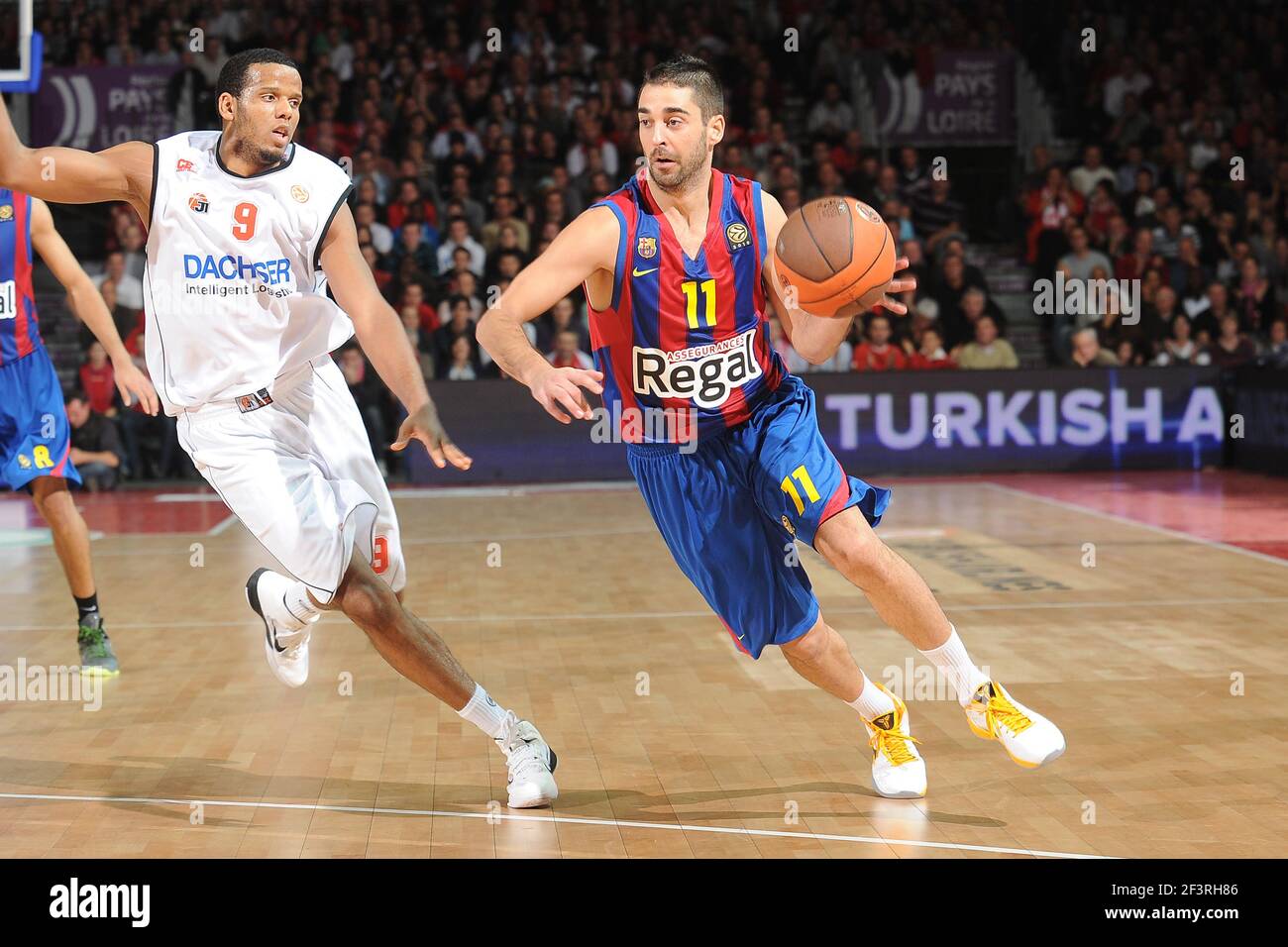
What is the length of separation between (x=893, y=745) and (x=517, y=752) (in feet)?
3.78

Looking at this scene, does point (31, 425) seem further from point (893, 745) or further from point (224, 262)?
point (893, 745)

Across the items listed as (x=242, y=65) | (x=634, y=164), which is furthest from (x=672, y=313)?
(x=634, y=164)

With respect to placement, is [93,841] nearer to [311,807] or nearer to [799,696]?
[311,807]

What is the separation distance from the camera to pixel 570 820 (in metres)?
4.47

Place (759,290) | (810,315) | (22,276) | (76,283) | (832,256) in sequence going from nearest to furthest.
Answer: (832,256)
(810,315)
(759,290)
(76,283)
(22,276)

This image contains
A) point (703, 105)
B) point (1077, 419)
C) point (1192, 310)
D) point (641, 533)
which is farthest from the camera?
A: point (1192, 310)

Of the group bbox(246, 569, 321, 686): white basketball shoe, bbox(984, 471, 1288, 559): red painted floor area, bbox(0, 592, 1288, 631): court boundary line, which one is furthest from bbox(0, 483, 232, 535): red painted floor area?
bbox(984, 471, 1288, 559): red painted floor area

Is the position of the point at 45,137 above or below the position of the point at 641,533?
above

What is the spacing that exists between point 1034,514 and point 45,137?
12.4 metres

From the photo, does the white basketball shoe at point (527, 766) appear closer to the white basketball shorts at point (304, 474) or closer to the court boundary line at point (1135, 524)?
the white basketball shorts at point (304, 474)

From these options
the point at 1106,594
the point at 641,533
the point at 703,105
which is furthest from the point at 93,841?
the point at 641,533

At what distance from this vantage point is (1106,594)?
830cm

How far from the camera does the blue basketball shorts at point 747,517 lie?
461 centimetres

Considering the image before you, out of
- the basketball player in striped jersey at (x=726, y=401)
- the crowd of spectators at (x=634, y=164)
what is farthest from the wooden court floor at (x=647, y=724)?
the crowd of spectators at (x=634, y=164)
